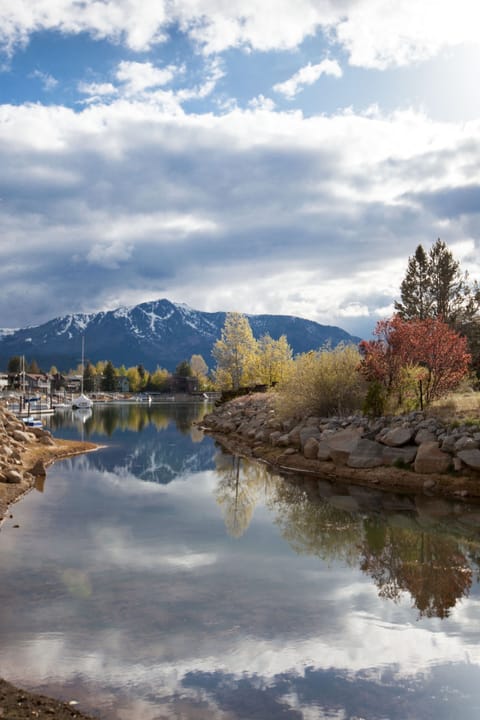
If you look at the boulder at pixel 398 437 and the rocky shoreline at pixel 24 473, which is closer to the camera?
the rocky shoreline at pixel 24 473

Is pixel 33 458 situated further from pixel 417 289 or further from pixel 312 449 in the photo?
pixel 417 289

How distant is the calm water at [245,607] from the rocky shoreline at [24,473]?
15.4 inches

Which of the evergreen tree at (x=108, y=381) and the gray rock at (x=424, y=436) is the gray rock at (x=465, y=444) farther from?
the evergreen tree at (x=108, y=381)

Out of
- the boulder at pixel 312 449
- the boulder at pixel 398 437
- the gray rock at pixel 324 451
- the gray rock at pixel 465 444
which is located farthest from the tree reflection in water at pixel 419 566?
the boulder at pixel 312 449

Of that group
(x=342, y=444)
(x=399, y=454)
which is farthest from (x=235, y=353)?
(x=399, y=454)

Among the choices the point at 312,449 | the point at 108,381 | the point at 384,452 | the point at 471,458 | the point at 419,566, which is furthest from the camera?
the point at 108,381

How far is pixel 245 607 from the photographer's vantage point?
10.0m

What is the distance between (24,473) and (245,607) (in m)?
15.6

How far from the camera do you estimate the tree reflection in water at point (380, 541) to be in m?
11.4

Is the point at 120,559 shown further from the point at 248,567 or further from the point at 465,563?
the point at 465,563

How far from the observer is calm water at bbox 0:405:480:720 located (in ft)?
23.7

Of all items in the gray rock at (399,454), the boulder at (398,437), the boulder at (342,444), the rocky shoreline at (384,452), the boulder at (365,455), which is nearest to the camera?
the rocky shoreline at (384,452)

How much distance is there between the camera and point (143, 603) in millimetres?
10094

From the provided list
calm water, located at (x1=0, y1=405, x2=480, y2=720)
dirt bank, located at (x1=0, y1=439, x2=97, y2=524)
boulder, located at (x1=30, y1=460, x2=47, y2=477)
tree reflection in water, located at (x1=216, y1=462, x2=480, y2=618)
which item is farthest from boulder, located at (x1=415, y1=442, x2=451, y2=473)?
boulder, located at (x1=30, y1=460, x2=47, y2=477)
